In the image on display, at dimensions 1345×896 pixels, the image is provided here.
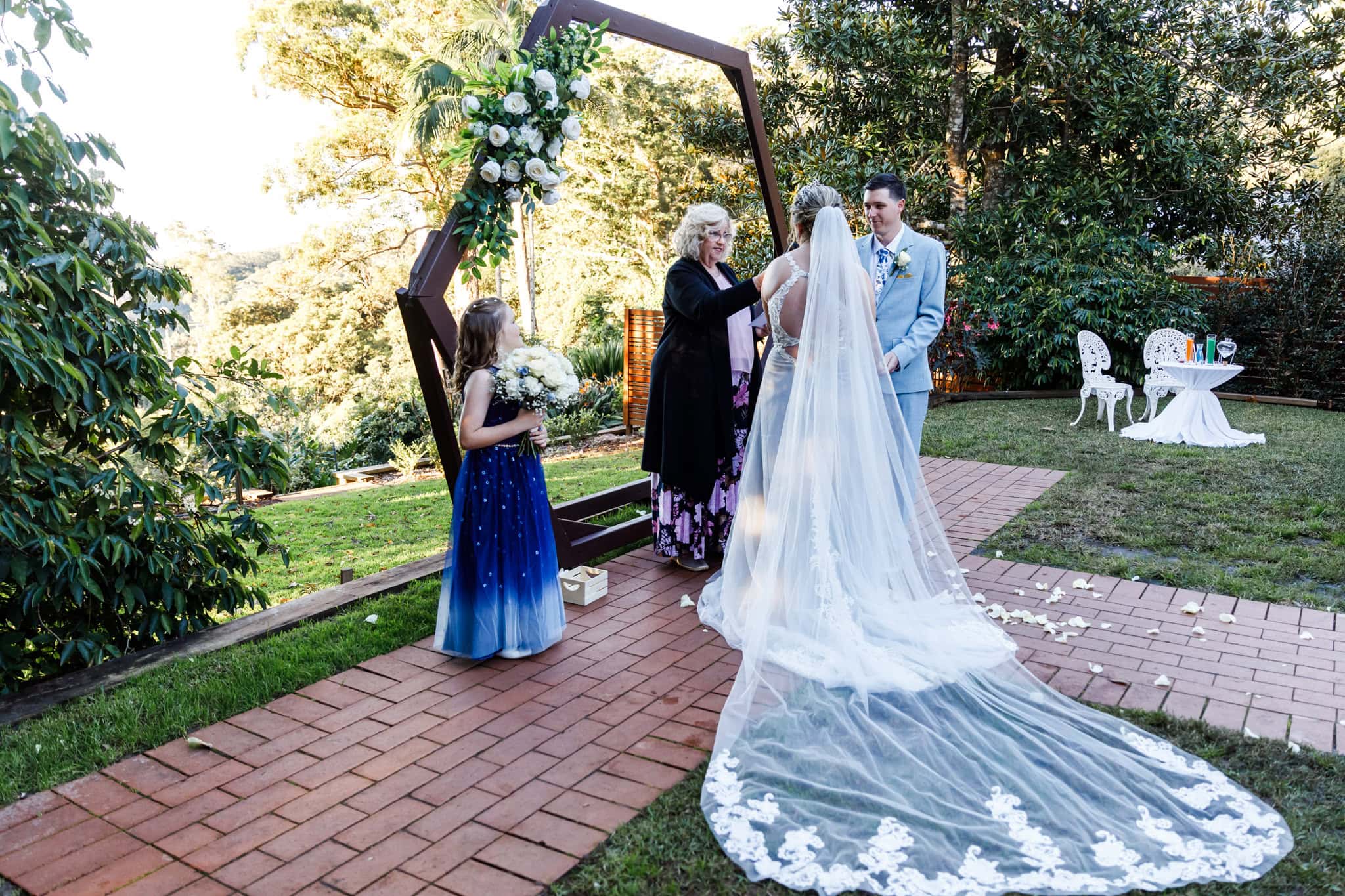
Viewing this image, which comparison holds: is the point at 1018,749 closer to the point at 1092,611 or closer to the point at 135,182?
the point at 1092,611

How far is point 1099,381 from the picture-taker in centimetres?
1040

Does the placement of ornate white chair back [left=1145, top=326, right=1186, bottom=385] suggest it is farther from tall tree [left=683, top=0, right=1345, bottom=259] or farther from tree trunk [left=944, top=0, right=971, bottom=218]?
tree trunk [left=944, top=0, right=971, bottom=218]

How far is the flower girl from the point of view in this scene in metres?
3.96

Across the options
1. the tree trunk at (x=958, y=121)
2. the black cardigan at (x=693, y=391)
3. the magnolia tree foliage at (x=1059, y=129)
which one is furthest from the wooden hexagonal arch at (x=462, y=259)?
the tree trunk at (x=958, y=121)

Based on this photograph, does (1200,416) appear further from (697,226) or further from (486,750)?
(486,750)

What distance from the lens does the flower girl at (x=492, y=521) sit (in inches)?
156

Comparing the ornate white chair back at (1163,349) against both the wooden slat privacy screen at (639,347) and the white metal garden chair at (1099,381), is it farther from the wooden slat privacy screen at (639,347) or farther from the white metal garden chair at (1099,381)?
the wooden slat privacy screen at (639,347)

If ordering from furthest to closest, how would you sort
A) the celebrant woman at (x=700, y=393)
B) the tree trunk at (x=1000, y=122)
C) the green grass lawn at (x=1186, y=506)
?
the tree trunk at (x=1000, y=122)
the green grass lawn at (x=1186, y=506)
the celebrant woman at (x=700, y=393)

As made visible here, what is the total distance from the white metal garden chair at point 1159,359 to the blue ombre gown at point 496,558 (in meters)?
8.39

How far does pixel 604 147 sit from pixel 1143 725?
2382 cm

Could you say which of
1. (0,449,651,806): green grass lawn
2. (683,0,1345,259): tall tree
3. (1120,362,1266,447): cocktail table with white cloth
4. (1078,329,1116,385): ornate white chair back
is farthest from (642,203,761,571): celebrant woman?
(683,0,1345,259): tall tree

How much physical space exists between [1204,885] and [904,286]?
126 inches

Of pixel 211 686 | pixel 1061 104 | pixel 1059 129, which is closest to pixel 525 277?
pixel 1059 129

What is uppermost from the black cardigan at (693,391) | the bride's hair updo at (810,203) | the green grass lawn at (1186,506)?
the bride's hair updo at (810,203)
